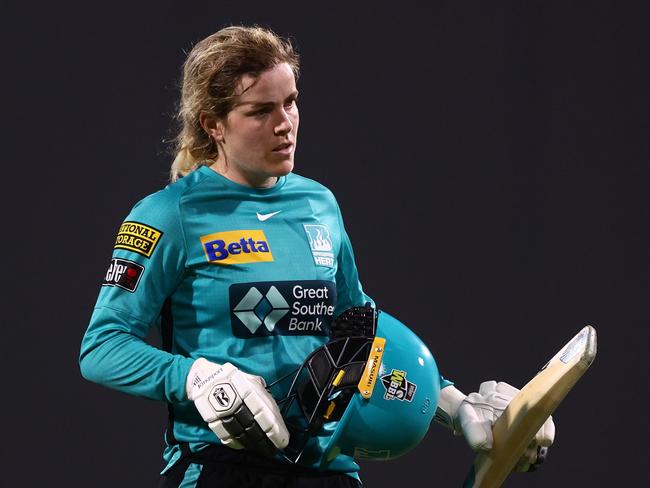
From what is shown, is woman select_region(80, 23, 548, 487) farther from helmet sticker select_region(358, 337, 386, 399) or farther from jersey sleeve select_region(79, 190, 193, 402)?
helmet sticker select_region(358, 337, 386, 399)

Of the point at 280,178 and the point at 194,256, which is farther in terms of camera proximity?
the point at 280,178

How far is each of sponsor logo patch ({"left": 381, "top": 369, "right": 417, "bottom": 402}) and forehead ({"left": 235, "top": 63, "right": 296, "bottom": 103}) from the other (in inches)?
24.8

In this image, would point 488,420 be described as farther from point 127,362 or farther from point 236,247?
point 127,362

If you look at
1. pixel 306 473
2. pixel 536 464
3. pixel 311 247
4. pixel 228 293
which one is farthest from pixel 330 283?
pixel 536 464

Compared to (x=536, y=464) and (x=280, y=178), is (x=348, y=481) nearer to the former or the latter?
(x=536, y=464)

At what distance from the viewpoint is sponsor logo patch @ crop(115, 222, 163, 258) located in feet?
7.41

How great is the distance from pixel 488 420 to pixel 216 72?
960 mm

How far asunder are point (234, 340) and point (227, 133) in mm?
452

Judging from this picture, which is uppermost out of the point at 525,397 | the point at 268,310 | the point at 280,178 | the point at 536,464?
the point at 280,178

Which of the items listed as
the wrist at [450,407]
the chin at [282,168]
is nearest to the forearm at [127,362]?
the chin at [282,168]

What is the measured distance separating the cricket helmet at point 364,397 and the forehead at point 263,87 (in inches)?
20.9

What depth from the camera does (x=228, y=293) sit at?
228cm

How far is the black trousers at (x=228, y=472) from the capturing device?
2.23 m

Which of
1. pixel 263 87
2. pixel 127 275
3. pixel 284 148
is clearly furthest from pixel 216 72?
pixel 127 275
